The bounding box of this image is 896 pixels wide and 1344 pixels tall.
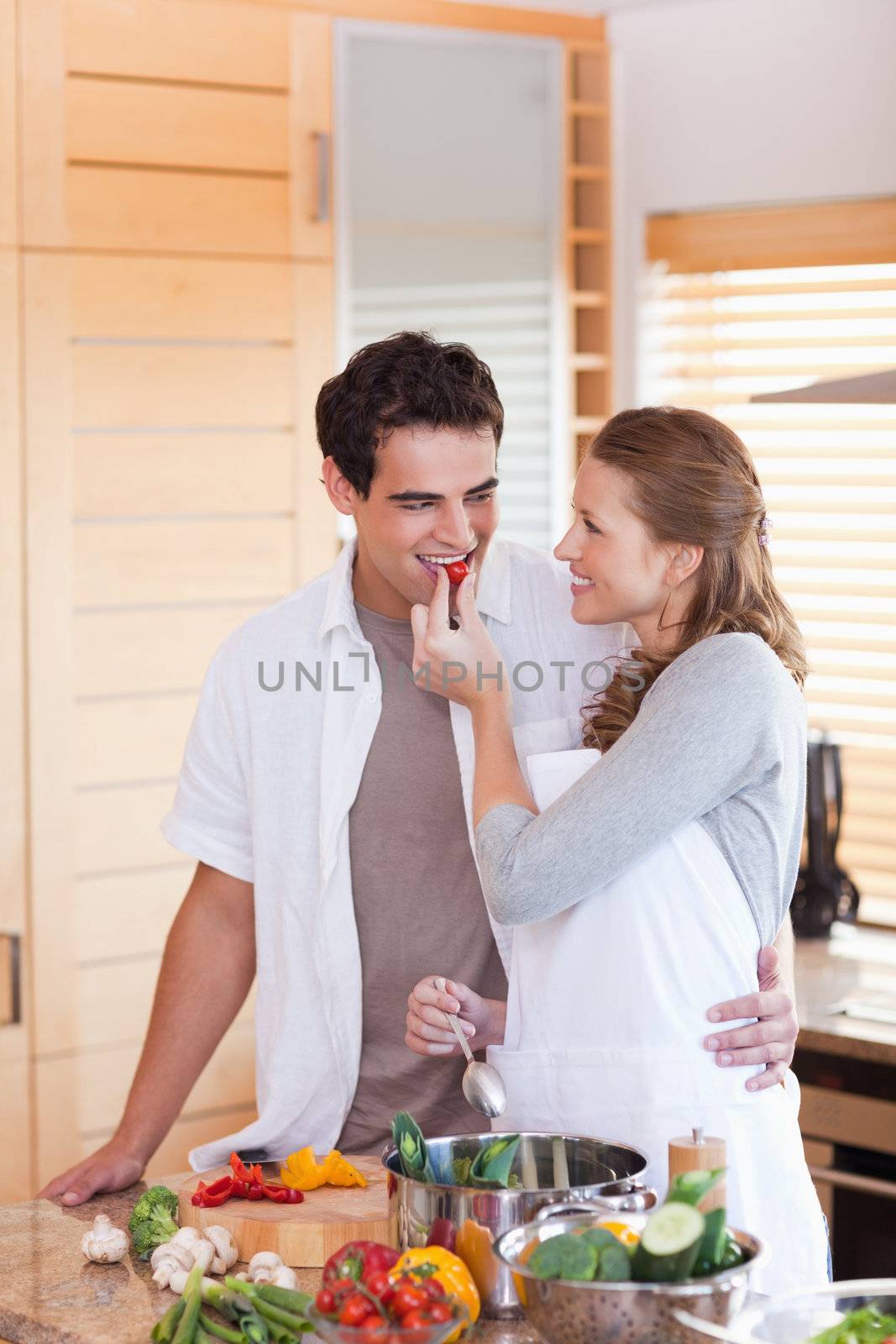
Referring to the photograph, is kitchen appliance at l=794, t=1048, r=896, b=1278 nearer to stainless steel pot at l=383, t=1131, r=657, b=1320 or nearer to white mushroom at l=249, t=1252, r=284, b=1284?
stainless steel pot at l=383, t=1131, r=657, b=1320

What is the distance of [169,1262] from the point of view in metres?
1.65

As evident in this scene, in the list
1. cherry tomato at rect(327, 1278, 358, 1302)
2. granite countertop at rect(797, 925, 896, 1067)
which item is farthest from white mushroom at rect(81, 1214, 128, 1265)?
granite countertop at rect(797, 925, 896, 1067)

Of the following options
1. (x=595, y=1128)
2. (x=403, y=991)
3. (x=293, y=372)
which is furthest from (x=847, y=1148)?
(x=293, y=372)

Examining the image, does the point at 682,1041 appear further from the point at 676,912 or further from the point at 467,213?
the point at 467,213

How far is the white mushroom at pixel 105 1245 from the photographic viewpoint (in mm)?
1719

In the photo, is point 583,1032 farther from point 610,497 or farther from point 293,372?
point 293,372

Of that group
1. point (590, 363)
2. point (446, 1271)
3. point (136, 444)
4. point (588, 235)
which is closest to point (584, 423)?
point (590, 363)

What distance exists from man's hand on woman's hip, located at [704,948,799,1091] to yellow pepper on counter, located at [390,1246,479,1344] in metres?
0.37

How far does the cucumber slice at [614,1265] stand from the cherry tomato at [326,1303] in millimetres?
219

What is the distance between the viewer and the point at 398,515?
211 cm

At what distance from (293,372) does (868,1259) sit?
6.73 ft

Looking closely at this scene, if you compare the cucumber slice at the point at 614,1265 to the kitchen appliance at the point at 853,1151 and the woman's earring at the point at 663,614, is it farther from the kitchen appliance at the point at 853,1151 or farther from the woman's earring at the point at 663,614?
the kitchen appliance at the point at 853,1151

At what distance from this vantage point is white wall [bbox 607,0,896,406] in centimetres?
352

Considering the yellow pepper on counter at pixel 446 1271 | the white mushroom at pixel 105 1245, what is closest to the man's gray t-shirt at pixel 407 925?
the white mushroom at pixel 105 1245
